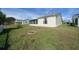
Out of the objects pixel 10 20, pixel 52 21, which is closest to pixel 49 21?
pixel 52 21

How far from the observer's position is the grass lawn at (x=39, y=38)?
6.89 ft

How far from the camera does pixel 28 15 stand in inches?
83.7

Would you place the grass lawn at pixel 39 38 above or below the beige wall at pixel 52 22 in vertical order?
below

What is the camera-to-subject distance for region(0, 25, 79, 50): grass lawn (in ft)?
6.89

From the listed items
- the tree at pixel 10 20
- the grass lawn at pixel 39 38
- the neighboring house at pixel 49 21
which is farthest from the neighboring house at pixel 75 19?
the tree at pixel 10 20

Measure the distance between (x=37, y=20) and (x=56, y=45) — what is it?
0.41m

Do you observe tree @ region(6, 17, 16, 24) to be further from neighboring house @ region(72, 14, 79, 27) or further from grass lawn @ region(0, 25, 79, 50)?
neighboring house @ region(72, 14, 79, 27)

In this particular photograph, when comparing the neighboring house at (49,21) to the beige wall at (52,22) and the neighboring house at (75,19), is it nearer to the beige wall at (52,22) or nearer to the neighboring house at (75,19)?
the beige wall at (52,22)

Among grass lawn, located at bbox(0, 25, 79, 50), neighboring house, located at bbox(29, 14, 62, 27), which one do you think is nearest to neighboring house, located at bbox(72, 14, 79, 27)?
grass lawn, located at bbox(0, 25, 79, 50)

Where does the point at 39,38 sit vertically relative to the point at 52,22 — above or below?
below

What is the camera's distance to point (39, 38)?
212 cm

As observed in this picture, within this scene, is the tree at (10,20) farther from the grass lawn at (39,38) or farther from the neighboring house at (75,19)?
the neighboring house at (75,19)

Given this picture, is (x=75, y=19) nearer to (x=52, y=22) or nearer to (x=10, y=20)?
(x=52, y=22)

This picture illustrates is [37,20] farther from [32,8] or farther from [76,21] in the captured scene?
[76,21]
